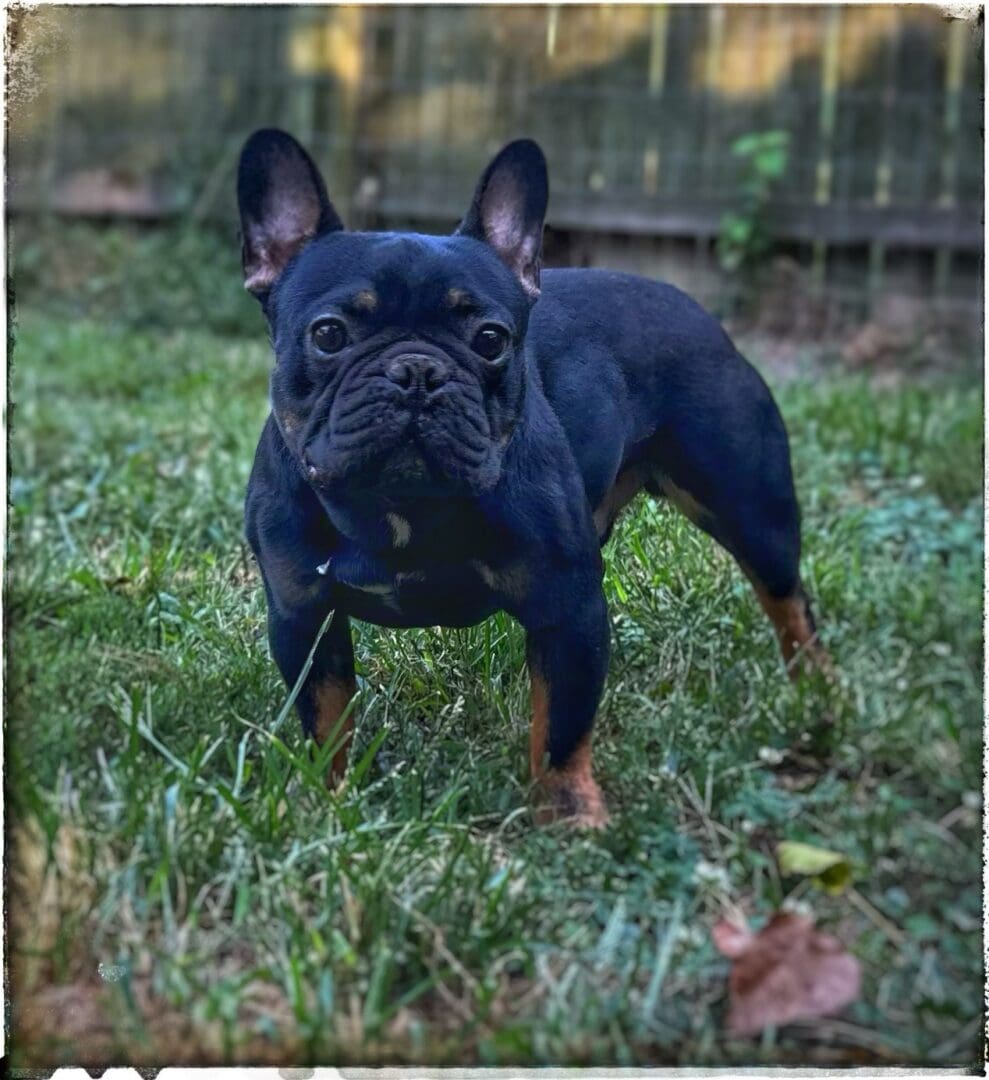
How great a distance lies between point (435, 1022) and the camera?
8.23 ft

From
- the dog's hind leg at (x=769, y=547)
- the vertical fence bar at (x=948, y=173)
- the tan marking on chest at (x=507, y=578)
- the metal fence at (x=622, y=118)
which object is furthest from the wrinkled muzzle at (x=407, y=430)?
the metal fence at (x=622, y=118)

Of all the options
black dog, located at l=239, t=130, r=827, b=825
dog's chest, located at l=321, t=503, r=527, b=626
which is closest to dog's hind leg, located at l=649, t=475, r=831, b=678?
black dog, located at l=239, t=130, r=827, b=825

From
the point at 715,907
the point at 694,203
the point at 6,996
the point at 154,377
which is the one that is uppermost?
the point at 694,203

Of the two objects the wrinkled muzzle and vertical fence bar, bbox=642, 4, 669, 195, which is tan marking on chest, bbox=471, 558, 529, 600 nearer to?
the wrinkled muzzle

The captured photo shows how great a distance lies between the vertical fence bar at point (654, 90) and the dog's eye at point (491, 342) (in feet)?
15.7

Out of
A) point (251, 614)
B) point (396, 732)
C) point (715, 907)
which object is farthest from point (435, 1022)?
point (251, 614)

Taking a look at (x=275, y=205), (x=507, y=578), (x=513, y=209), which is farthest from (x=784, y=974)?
(x=275, y=205)

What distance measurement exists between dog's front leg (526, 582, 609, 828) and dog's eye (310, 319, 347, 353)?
752 mm

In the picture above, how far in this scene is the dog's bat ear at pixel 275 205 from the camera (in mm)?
3264

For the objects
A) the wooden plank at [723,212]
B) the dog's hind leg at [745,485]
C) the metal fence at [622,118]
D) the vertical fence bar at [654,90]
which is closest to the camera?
the dog's hind leg at [745,485]

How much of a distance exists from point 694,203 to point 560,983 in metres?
6.87

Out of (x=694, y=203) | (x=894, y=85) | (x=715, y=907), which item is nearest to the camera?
(x=715, y=907)

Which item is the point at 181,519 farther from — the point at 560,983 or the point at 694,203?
the point at 694,203

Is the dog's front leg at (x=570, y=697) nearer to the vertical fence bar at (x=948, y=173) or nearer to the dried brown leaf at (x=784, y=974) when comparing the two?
the dried brown leaf at (x=784, y=974)
